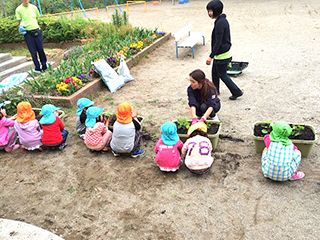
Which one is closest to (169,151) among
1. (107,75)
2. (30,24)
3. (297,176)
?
(297,176)

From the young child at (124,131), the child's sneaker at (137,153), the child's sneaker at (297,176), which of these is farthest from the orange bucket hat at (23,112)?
the child's sneaker at (297,176)

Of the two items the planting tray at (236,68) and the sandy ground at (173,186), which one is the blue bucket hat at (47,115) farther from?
the planting tray at (236,68)

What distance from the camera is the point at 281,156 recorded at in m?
3.30

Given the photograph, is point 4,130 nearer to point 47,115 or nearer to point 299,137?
point 47,115

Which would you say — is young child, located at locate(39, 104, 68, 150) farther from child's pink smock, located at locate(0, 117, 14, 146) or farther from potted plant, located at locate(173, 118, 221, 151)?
potted plant, located at locate(173, 118, 221, 151)

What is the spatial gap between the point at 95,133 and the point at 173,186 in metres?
1.42

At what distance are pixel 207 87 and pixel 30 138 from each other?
9.12 feet

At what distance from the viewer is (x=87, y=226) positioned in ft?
10.4

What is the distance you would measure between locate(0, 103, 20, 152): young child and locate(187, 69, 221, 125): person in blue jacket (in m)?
2.87

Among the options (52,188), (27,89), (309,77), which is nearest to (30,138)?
(52,188)

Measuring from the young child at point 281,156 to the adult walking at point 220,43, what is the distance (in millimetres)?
Answer: 2183

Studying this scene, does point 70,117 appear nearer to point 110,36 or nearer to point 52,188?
point 52,188

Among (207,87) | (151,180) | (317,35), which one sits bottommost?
(317,35)

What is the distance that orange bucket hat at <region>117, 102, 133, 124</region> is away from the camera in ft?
13.0
